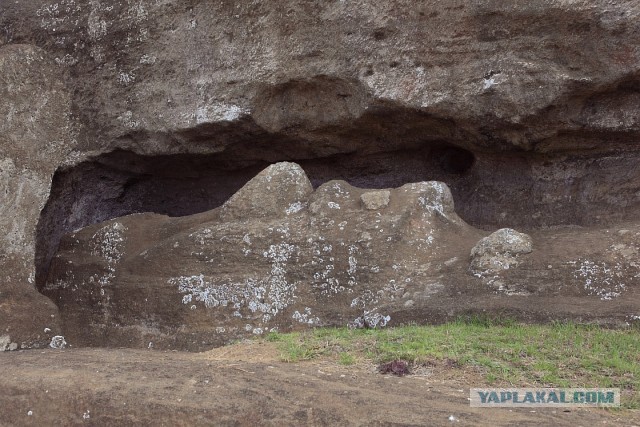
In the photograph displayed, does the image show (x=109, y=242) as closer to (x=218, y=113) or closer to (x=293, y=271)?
(x=218, y=113)

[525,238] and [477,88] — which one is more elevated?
[477,88]

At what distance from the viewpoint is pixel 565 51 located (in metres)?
8.83

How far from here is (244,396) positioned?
530 cm

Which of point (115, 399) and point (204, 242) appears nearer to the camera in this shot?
point (115, 399)

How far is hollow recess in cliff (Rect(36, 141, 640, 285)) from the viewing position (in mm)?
9539

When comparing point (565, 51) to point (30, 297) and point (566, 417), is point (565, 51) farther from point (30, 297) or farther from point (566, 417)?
point (30, 297)

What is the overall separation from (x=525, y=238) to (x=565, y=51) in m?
2.14

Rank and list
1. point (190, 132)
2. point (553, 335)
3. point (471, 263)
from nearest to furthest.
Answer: point (553, 335)
point (471, 263)
point (190, 132)

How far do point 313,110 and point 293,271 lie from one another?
248 cm

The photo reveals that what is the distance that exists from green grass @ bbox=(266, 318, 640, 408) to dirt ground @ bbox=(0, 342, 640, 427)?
20 centimetres

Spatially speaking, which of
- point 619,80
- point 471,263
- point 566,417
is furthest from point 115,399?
point 619,80

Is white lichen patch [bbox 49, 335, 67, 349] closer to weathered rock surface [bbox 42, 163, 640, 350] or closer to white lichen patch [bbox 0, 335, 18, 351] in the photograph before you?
white lichen patch [bbox 0, 335, 18, 351]

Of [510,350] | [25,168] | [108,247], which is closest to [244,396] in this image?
[510,350]

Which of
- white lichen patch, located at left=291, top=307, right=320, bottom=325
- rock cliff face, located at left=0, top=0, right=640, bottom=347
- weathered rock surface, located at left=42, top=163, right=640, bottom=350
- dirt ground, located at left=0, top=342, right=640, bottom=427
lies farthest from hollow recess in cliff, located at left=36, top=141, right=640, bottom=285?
dirt ground, located at left=0, top=342, right=640, bottom=427
